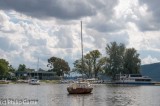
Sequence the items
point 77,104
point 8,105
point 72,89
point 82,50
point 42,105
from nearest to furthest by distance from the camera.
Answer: point 8,105
point 42,105
point 77,104
point 72,89
point 82,50

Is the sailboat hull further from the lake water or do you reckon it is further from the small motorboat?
the lake water

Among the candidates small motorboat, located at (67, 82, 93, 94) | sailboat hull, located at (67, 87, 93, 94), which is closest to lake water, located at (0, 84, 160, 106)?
sailboat hull, located at (67, 87, 93, 94)

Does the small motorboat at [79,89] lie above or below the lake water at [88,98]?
above

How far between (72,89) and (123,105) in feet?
117

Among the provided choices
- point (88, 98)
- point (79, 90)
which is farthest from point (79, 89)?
point (88, 98)

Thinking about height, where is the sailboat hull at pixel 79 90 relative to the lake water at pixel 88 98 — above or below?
above

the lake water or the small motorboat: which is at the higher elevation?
the small motorboat

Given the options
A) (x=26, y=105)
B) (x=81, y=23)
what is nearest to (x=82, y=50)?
(x=81, y=23)

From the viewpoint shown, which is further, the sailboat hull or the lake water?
the sailboat hull

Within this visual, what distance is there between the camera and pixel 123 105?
230 ft

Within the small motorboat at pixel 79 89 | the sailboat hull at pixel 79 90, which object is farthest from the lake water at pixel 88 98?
the small motorboat at pixel 79 89

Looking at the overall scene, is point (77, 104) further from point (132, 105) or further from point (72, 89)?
point (72, 89)

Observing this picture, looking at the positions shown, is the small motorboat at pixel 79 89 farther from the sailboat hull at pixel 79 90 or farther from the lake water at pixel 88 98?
the lake water at pixel 88 98

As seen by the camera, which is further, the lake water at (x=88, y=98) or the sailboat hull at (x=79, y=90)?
the sailboat hull at (x=79, y=90)
